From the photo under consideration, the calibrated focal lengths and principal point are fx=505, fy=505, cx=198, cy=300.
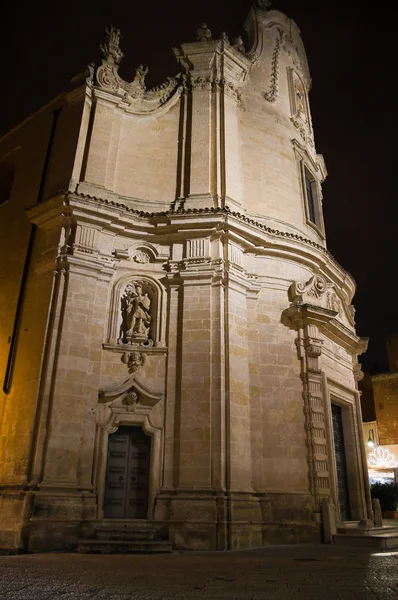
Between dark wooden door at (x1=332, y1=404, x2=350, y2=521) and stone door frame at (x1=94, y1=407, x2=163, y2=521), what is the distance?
597 cm

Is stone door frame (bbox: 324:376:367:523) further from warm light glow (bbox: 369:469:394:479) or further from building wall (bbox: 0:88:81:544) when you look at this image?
warm light glow (bbox: 369:469:394:479)

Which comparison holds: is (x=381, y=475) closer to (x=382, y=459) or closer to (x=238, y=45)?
(x=382, y=459)

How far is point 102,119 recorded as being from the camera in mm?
15008

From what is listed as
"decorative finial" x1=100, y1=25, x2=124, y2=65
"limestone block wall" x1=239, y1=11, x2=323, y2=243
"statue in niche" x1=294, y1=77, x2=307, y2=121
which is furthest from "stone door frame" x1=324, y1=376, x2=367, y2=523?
"decorative finial" x1=100, y1=25, x2=124, y2=65

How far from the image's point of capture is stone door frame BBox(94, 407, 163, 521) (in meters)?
11.2

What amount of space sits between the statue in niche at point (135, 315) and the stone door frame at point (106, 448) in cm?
182

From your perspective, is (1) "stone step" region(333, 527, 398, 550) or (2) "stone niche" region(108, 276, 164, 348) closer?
(1) "stone step" region(333, 527, 398, 550)

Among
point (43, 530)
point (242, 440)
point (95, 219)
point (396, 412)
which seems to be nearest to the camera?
point (43, 530)

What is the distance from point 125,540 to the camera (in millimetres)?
10219

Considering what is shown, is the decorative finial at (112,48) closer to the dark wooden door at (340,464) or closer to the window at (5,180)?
the window at (5,180)

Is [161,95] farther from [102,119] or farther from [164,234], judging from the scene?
[164,234]

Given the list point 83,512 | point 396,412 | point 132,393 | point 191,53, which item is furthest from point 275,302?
point 396,412

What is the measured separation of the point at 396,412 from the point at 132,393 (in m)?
26.1

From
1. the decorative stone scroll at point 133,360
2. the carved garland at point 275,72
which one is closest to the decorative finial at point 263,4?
the carved garland at point 275,72
